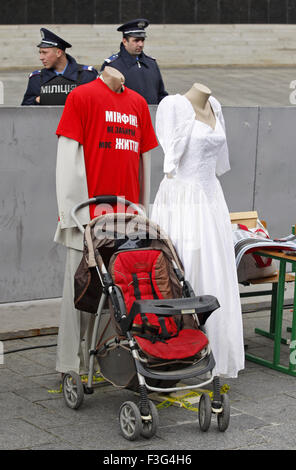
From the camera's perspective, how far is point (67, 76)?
7480 millimetres

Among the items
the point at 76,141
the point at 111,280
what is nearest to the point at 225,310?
the point at 111,280

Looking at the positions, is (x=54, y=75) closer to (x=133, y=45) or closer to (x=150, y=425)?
(x=133, y=45)

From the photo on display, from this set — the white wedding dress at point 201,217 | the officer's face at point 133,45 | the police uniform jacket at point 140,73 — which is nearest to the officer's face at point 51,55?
the police uniform jacket at point 140,73

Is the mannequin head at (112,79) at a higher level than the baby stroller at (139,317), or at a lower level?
higher

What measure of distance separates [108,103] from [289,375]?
2.25 metres

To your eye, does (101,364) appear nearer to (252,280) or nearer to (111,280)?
(111,280)

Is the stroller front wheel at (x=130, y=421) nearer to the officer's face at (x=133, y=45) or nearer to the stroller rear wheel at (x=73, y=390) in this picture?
the stroller rear wheel at (x=73, y=390)

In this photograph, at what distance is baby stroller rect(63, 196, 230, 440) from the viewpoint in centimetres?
492

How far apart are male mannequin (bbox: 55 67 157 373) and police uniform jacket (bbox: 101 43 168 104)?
2747 mm

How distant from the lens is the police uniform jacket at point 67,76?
A: 7.45 meters

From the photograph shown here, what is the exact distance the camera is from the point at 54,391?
5758 mm

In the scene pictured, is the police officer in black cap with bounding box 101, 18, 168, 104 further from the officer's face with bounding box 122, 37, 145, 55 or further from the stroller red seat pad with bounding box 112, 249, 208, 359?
the stroller red seat pad with bounding box 112, 249, 208, 359
